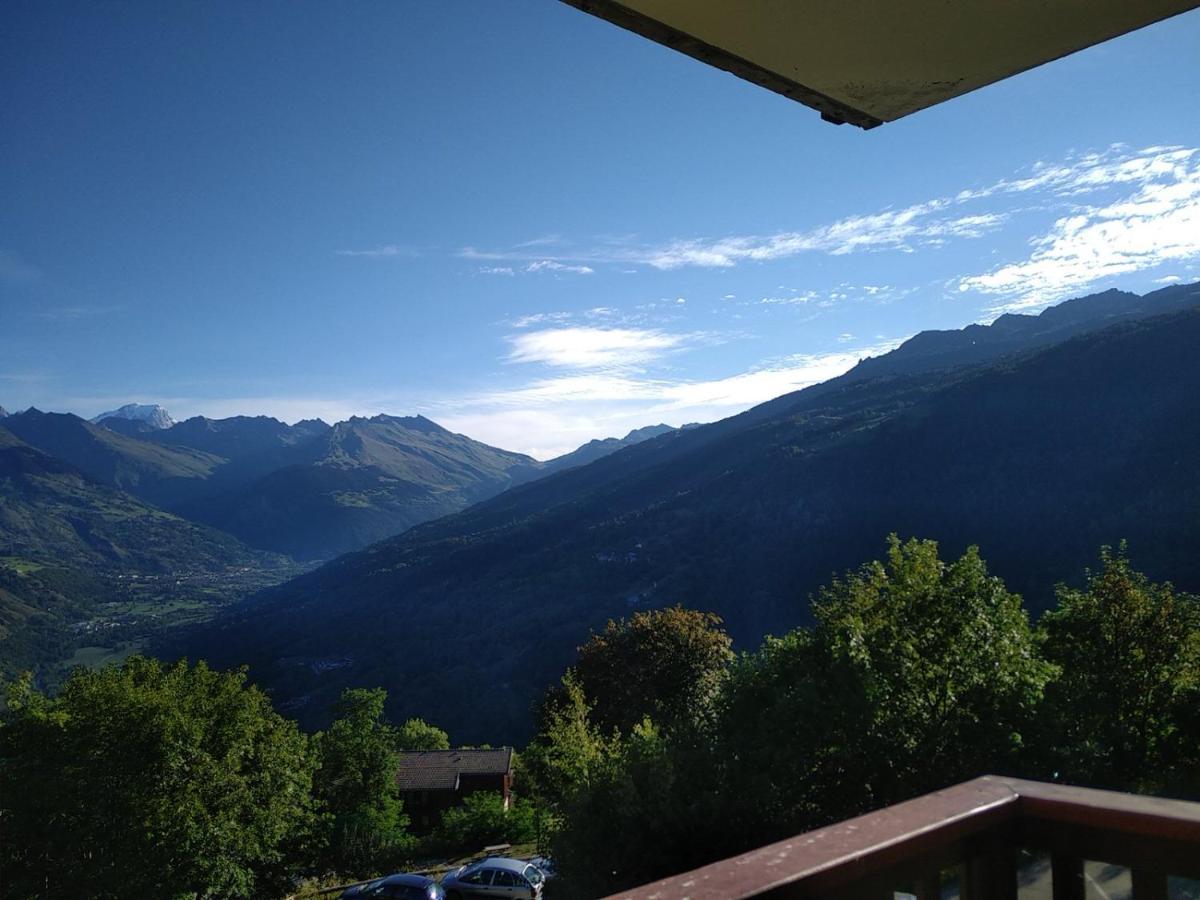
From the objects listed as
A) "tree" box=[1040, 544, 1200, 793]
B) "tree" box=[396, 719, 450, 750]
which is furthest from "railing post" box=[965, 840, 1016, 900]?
"tree" box=[396, 719, 450, 750]

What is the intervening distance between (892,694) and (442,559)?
6806 inches

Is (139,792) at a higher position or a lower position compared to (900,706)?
lower

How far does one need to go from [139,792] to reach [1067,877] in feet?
82.8

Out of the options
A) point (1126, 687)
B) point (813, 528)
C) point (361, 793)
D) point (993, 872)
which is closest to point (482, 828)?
point (361, 793)

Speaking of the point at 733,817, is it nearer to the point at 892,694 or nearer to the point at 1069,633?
the point at 892,694

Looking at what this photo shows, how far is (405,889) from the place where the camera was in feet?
53.7

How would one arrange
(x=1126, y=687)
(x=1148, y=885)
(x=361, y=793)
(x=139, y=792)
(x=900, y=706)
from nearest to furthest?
(x=1148, y=885), (x=900, y=706), (x=1126, y=687), (x=139, y=792), (x=361, y=793)

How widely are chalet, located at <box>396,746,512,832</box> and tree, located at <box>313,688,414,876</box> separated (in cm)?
1508

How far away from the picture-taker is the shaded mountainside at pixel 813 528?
88625 mm

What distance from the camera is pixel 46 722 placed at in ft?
74.2

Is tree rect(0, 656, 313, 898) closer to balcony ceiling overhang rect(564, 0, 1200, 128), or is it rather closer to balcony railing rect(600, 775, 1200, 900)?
balcony railing rect(600, 775, 1200, 900)

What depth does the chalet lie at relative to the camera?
48.3m

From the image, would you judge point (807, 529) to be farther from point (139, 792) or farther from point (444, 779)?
point (139, 792)

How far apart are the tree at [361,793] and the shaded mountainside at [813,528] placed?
4922 centimetres
